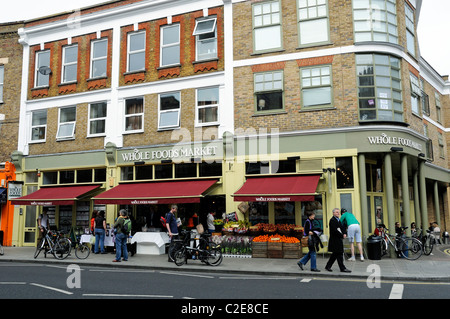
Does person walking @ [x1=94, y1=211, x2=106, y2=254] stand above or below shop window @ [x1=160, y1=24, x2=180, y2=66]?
below

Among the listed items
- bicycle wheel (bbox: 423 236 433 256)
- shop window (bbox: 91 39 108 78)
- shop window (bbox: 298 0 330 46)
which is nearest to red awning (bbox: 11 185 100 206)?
shop window (bbox: 91 39 108 78)

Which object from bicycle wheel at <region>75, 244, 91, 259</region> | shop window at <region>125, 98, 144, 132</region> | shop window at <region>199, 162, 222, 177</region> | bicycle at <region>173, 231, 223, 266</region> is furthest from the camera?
shop window at <region>125, 98, 144, 132</region>

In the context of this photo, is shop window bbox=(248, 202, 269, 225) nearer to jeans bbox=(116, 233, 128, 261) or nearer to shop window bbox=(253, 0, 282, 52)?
jeans bbox=(116, 233, 128, 261)

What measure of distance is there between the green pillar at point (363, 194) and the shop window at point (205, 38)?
7.54 meters

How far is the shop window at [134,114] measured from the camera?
62.2 ft

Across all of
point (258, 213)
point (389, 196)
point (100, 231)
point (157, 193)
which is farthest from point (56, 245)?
point (389, 196)

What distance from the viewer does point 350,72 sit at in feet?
51.2

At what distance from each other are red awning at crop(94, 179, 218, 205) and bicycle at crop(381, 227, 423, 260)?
22.2 feet

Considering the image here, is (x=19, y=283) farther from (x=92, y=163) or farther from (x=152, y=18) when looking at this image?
(x=152, y=18)

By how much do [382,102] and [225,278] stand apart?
366 inches

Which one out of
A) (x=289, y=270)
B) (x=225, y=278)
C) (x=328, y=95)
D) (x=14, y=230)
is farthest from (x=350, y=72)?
(x=14, y=230)

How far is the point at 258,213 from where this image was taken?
1628 centimetres

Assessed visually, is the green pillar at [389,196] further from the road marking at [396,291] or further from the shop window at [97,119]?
the shop window at [97,119]

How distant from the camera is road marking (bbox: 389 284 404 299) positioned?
829 cm
